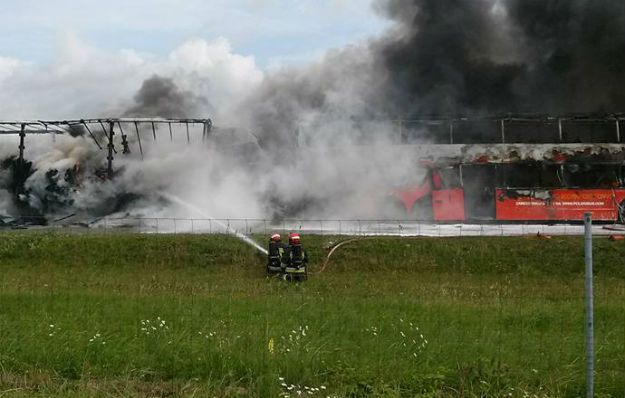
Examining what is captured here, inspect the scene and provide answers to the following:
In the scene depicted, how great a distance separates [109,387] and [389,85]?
38.0 metres

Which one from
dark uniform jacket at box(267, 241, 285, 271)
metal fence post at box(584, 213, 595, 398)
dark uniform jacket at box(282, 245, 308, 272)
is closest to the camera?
metal fence post at box(584, 213, 595, 398)

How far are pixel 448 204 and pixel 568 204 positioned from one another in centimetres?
619

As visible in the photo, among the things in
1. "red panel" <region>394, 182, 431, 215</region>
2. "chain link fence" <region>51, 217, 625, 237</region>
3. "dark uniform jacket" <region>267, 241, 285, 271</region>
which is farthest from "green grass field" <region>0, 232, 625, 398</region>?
"red panel" <region>394, 182, 431, 215</region>

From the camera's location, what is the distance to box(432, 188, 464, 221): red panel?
34062mm

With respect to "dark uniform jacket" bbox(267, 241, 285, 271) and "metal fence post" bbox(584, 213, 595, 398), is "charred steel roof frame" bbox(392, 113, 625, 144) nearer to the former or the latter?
"dark uniform jacket" bbox(267, 241, 285, 271)

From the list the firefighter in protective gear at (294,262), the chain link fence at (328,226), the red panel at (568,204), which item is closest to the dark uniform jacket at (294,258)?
the firefighter in protective gear at (294,262)

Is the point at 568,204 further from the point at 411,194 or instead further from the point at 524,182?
the point at 411,194

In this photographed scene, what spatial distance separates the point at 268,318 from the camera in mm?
9047

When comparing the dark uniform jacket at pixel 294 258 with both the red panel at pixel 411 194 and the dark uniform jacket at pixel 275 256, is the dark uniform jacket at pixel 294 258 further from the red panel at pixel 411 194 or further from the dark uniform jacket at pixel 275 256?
the red panel at pixel 411 194

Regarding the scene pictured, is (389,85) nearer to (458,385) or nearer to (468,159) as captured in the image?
(468,159)

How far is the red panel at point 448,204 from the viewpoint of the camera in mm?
34062

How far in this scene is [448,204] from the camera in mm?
34281

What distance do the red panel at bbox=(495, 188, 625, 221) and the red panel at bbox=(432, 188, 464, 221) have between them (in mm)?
→ 2147

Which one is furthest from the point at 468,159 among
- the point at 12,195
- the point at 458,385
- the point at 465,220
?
the point at 458,385
